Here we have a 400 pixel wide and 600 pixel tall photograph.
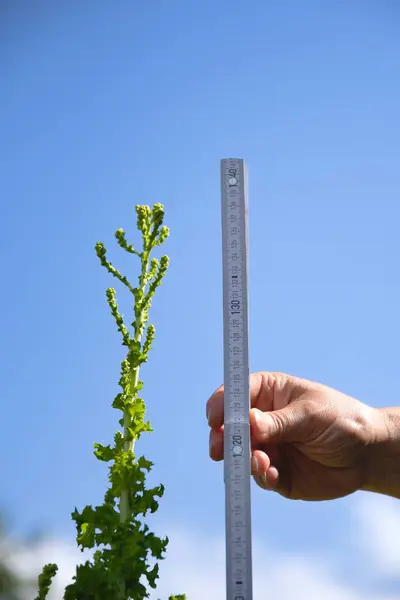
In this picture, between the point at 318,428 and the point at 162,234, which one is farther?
the point at 162,234

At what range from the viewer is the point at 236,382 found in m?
5.20

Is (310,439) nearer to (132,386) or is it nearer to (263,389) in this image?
(263,389)

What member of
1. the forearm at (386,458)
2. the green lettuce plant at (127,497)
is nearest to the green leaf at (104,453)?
the green lettuce plant at (127,497)

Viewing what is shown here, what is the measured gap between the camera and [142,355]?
5.92 metres

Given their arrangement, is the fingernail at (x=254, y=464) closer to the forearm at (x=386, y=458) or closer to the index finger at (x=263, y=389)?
the index finger at (x=263, y=389)

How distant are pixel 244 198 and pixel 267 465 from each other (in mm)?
2222

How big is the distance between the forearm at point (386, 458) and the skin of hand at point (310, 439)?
0.04ft

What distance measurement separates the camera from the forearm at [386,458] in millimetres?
6438

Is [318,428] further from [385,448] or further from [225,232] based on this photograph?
[225,232]

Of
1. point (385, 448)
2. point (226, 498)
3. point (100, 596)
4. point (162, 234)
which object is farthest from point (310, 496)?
point (162, 234)

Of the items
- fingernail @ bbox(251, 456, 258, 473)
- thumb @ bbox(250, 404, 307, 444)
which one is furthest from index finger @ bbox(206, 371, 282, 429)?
fingernail @ bbox(251, 456, 258, 473)

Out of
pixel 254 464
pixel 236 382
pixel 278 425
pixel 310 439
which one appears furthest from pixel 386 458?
pixel 236 382

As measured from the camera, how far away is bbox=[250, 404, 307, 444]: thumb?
5449mm

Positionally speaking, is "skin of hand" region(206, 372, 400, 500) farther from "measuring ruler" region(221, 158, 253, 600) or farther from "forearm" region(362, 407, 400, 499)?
"measuring ruler" region(221, 158, 253, 600)
